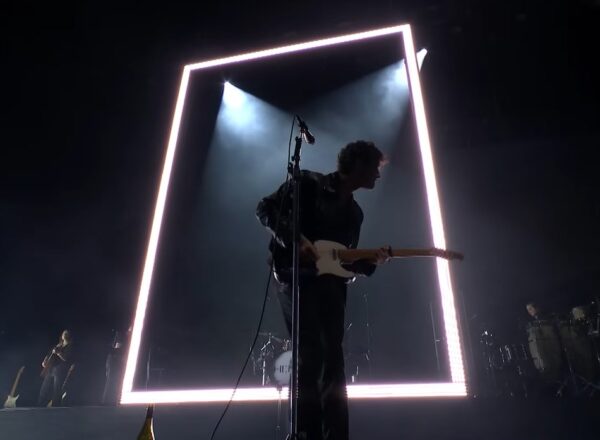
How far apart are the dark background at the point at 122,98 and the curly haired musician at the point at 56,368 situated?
11cm

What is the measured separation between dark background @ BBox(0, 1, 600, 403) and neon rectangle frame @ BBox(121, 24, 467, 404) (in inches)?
20.3

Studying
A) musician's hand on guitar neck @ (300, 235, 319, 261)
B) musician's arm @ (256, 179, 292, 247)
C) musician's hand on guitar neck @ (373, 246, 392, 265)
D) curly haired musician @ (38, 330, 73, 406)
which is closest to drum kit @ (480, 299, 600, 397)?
musician's hand on guitar neck @ (373, 246, 392, 265)

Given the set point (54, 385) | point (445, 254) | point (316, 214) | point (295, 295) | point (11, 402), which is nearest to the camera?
point (295, 295)

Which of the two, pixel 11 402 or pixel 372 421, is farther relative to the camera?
pixel 11 402

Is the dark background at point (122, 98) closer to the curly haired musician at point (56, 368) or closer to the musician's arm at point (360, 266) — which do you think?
the curly haired musician at point (56, 368)

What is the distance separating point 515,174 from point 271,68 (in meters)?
3.41

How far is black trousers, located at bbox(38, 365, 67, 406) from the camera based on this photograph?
4.45 m

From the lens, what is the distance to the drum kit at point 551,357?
3667mm

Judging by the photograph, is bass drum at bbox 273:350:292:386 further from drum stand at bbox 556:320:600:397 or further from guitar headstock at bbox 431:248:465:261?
drum stand at bbox 556:320:600:397

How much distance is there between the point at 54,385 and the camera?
4.47m

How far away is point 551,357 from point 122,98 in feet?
16.7

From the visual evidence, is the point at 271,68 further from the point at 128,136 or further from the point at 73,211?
the point at 73,211

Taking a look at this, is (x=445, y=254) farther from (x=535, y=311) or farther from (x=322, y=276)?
(x=535, y=311)

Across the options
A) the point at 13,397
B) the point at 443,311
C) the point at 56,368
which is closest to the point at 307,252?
the point at 443,311
